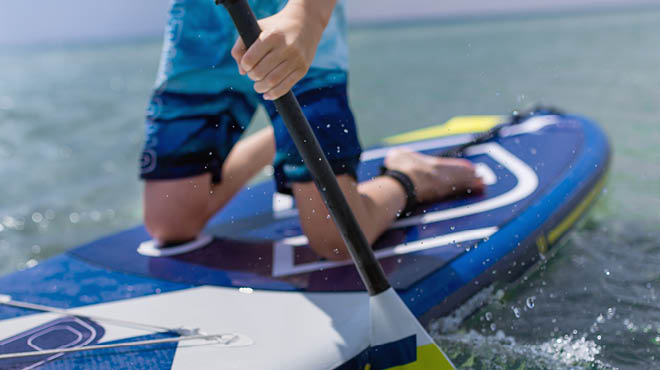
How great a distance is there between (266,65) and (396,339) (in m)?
0.56

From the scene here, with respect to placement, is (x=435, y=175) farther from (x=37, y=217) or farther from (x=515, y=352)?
(x=37, y=217)

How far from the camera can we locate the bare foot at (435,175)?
1874mm

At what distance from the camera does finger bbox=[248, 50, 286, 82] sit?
995 mm

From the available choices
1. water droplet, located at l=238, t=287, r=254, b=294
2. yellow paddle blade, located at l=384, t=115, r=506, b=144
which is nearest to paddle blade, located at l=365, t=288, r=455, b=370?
water droplet, located at l=238, t=287, r=254, b=294

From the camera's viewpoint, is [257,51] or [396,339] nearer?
[257,51]

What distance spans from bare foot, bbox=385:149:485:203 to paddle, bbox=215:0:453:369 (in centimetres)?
70

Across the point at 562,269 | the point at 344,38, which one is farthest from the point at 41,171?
the point at 562,269

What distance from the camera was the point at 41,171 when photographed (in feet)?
13.3

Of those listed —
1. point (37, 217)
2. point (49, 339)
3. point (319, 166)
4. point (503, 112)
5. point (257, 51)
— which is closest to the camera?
point (257, 51)

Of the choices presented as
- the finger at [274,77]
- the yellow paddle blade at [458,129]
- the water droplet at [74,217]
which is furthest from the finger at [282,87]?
the water droplet at [74,217]

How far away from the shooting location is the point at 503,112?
5445mm

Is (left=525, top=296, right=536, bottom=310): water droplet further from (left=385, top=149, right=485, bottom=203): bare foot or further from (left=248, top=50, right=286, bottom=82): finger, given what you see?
(left=248, top=50, right=286, bottom=82): finger

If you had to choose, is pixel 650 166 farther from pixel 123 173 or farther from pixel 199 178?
pixel 123 173

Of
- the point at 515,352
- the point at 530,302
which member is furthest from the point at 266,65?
the point at 530,302
